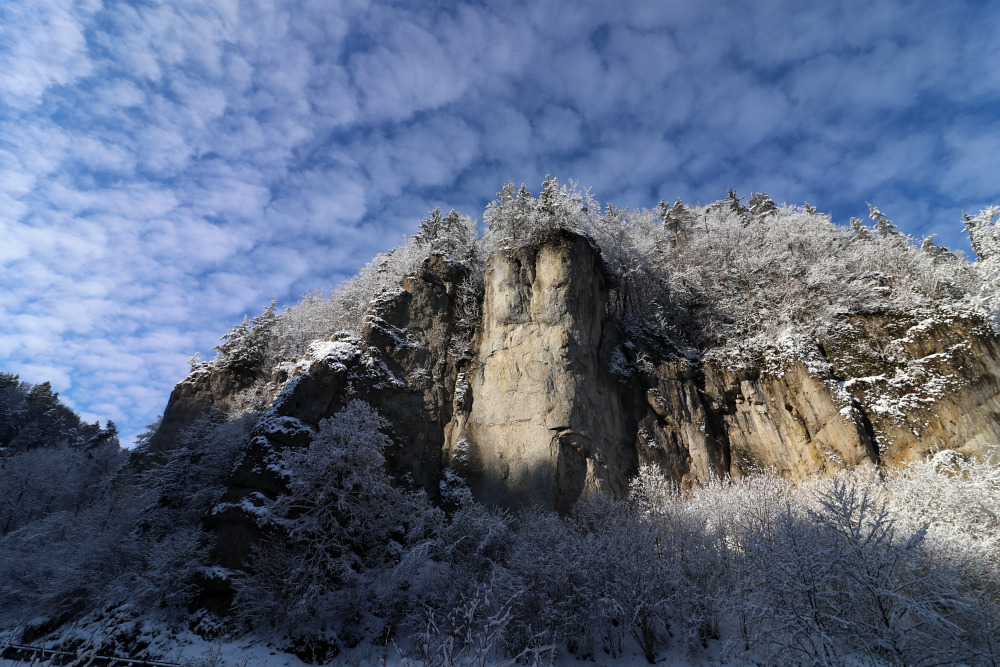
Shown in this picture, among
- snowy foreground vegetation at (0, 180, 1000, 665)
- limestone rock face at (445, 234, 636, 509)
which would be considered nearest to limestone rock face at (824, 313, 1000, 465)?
snowy foreground vegetation at (0, 180, 1000, 665)

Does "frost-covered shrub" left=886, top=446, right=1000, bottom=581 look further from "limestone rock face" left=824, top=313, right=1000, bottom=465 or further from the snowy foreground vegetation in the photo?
"limestone rock face" left=824, top=313, right=1000, bottom=465

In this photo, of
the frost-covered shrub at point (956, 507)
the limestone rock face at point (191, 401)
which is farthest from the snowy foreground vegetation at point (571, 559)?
the limestone rock face at point (191, 401)

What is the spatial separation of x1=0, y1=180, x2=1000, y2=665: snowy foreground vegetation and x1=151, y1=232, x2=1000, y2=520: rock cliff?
1333 mm

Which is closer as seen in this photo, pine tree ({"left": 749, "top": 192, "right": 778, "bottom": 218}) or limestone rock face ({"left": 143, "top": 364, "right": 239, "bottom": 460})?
limestone rock face ({"left": 143, "top": 364, "right": 239, "bottom": 460})

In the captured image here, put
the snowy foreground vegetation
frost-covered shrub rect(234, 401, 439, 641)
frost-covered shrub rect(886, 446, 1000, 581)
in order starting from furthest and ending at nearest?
frost-covered shrub rect(234, 401, 439, 641), frost-covered shrub rect(886, 446, 1000, 581), the snowy foreground vegetation

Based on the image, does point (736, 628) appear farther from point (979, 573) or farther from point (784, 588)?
point (979, 573)

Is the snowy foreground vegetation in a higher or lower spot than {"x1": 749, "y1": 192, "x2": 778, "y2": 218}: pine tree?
lower

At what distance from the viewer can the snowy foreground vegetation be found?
1080 centimetres

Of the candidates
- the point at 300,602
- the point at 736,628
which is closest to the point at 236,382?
the point at 300,602

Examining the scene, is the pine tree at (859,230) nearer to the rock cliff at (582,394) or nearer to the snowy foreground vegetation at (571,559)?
the snowy foreground vegetation at (571,559)

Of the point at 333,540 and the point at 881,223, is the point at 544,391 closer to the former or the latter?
the point at 333,540

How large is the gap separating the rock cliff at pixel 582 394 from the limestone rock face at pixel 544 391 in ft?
0.30

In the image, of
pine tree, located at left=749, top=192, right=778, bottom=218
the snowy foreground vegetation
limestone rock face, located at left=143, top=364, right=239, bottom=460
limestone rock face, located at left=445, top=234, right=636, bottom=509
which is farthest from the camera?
pine tree, located at left=749, top=192, right=778, bottom=218

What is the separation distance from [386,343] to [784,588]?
2298 cm
